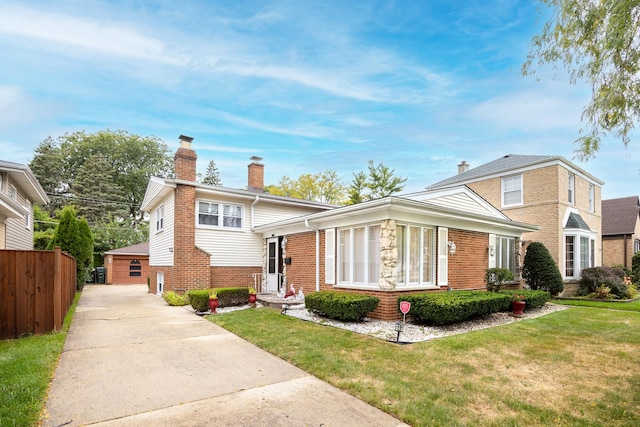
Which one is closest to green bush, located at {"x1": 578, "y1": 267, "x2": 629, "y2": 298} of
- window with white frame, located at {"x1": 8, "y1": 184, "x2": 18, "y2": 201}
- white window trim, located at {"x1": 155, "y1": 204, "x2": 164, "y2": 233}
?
white window trim, located at {"x1": 155, "y1": 204, "x2": 164, "y2": 233}

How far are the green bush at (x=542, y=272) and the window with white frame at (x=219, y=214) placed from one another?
474 inches

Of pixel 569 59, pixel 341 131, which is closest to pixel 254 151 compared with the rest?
pixel 341 131

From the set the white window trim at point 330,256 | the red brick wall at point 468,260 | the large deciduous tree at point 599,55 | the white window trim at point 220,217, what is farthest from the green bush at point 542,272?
the white window trim at point 220,217

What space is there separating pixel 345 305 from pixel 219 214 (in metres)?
7.99

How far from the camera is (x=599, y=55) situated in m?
5.18

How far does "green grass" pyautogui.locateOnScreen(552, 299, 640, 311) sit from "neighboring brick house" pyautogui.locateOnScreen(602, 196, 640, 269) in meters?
8.86

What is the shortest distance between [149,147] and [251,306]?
3795 cm

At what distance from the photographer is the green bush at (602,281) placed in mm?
14070

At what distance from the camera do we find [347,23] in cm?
947

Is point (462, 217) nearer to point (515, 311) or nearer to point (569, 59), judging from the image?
point (515, 311)

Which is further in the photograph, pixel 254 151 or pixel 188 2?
pixel 254 151

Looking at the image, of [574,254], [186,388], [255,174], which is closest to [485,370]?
[186,388]

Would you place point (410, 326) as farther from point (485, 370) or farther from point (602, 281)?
point (602, 281)

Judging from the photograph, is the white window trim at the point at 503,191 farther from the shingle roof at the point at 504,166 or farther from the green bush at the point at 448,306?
the green bush at the point at 448,306
